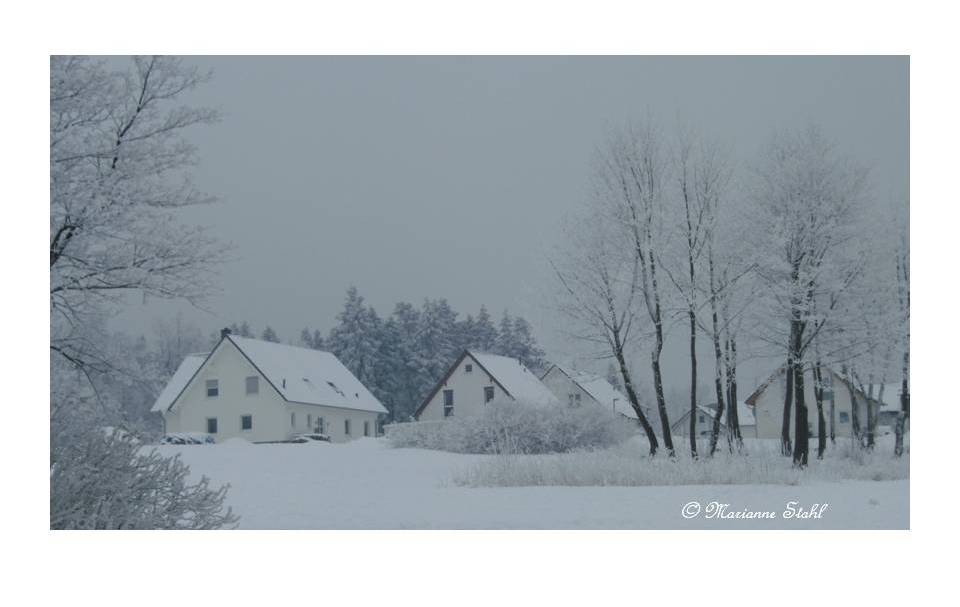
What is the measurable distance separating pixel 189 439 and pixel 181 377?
3.44ft

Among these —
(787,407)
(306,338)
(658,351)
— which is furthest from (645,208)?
(306,338)

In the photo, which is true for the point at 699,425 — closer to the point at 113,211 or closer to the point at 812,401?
the point at 812,401

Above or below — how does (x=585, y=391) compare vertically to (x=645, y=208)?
below

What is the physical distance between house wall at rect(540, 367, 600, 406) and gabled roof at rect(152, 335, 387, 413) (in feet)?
8.56

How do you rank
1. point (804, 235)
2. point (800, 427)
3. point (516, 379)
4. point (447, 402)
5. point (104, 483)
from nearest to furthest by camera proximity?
point (104, 483) < point (804, 235) < point (800, 427) < point (516, 379) < point (447, 402)

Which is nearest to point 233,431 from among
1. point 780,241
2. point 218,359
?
point 218,359

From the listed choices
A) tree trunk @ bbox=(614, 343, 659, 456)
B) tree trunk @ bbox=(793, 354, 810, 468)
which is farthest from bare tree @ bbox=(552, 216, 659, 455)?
tree trunk @ bbox=(793, 354, 810, 468)

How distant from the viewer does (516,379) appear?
1449 centimetres

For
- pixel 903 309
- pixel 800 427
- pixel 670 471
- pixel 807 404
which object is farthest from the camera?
pixel 807 404

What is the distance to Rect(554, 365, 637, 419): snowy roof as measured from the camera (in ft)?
51.0

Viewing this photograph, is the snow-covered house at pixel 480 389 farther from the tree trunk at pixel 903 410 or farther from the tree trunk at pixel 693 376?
the tree trunk at pixel 903 410

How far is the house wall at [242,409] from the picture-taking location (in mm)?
14477
